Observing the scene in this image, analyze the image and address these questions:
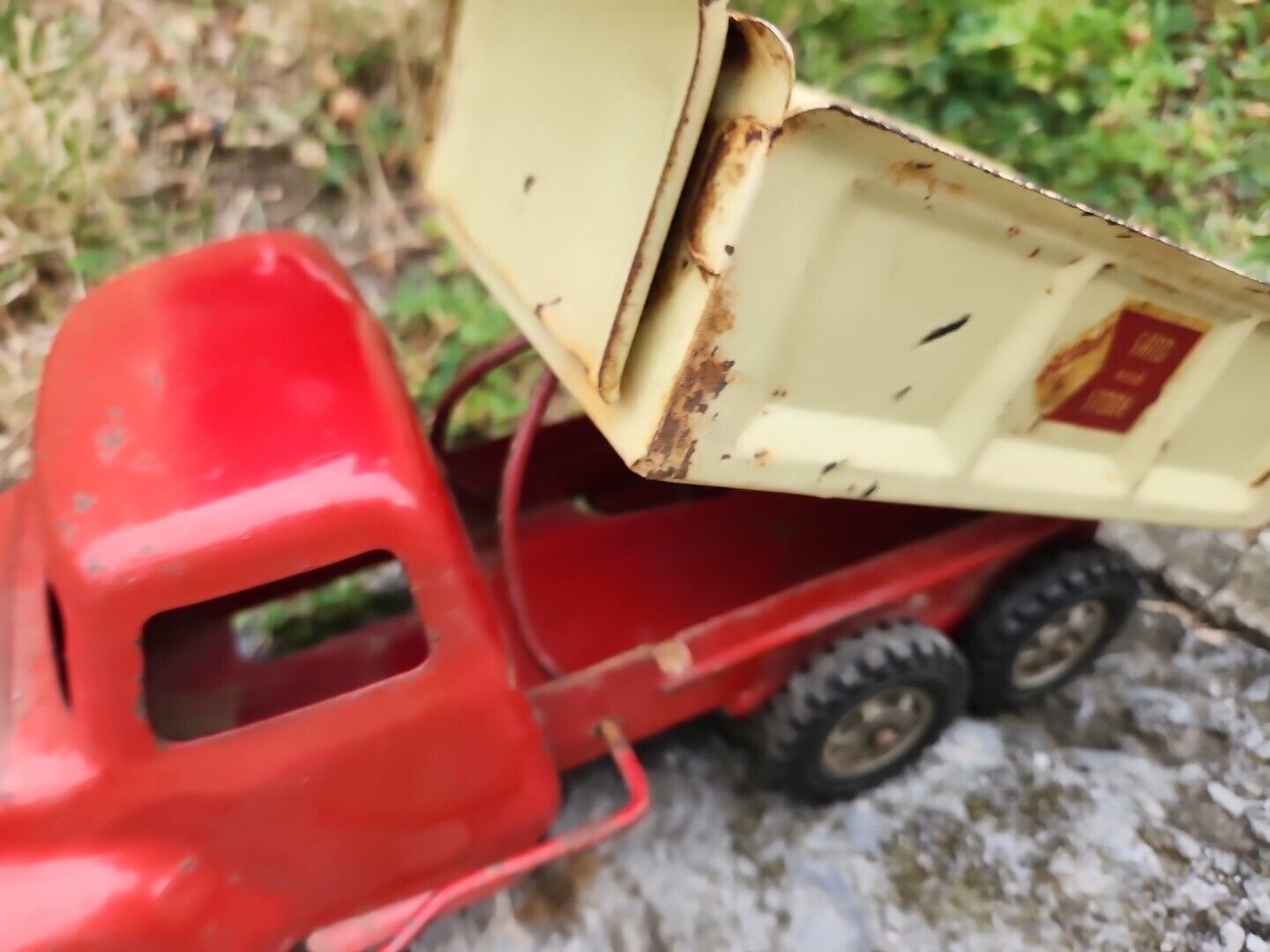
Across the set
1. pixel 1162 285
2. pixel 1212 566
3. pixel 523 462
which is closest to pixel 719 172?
pixel 523 462

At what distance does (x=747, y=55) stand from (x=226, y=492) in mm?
863

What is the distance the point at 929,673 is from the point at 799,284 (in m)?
1.00

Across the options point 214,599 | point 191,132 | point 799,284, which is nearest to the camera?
point 799,284

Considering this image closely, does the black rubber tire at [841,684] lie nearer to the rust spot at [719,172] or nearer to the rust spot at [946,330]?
the rust spot at [946,330]

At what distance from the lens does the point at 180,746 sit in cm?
134

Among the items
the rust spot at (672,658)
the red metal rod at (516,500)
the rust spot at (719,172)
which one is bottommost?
the rust spot at (672,658)

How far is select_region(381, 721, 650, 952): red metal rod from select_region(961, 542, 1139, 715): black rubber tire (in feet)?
2.83

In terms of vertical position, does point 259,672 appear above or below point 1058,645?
below

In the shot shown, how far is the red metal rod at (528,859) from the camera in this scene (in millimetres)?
1563

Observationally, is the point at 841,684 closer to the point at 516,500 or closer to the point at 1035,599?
the point at 1035,599

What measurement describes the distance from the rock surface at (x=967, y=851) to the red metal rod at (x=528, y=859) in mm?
335

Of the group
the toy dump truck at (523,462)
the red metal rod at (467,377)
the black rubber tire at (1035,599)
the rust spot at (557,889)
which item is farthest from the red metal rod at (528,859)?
the black rubber tire at (1035,599)

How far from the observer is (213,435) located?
1346 millimetres

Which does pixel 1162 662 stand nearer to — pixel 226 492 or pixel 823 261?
pixel 823 261
